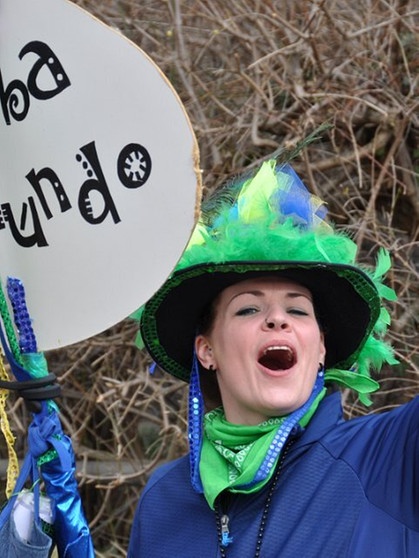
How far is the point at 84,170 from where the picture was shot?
1.93 meters

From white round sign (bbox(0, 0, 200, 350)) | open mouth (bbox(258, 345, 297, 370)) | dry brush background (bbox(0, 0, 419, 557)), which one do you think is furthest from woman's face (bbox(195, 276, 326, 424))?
dry brush background (bbox(0, 0, 419, 557))

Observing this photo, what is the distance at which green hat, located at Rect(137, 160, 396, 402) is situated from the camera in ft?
7.20

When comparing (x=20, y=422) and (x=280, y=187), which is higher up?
(x=280, y=187)

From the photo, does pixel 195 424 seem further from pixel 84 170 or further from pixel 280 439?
pixel 84 170

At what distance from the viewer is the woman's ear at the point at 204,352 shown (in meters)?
2.38

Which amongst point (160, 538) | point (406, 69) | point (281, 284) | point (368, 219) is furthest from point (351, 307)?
point (406, 69)

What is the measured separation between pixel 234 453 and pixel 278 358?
0.23 m

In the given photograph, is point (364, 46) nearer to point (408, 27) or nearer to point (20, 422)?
point (408, 27)

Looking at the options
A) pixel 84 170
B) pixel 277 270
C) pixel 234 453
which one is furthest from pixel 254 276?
pixel 84 170

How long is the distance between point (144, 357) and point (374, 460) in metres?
2.28

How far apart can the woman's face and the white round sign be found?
0.39m

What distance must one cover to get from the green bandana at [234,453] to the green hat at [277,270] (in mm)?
196

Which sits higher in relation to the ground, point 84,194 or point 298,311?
point 84,194

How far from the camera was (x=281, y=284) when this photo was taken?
2.25 meters
